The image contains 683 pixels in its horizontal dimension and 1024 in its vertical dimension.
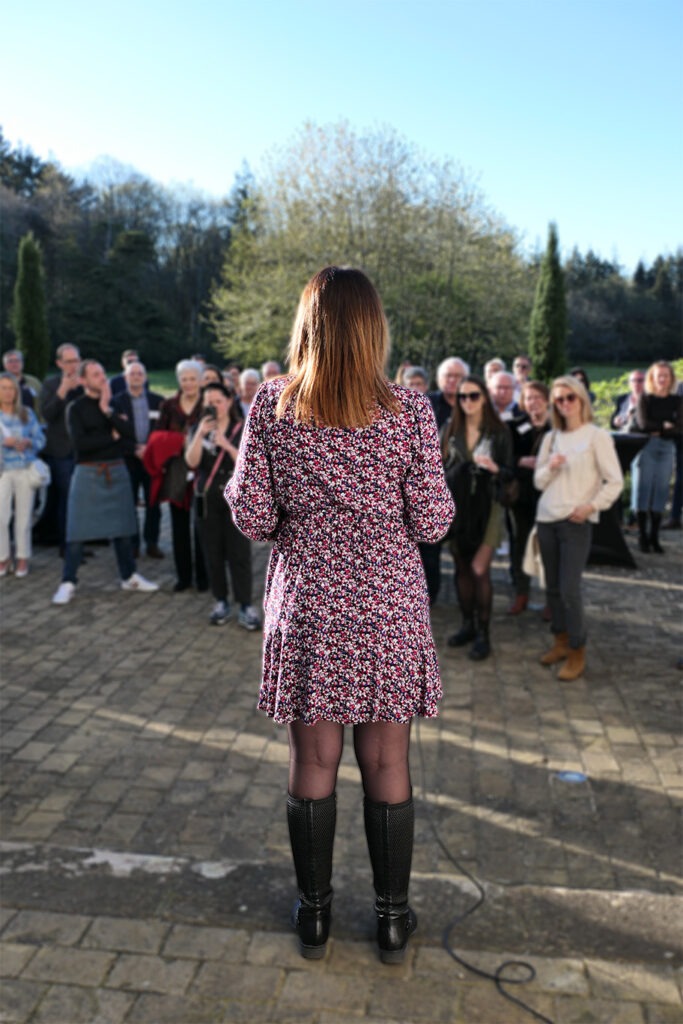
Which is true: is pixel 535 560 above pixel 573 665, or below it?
above

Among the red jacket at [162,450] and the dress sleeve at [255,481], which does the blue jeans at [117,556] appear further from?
the dress sleeve at [255,481]

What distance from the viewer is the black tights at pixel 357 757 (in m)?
2.88

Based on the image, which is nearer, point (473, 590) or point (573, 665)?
point (573, 665)

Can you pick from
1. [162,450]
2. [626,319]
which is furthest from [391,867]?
[626,319]

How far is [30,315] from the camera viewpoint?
27.6m

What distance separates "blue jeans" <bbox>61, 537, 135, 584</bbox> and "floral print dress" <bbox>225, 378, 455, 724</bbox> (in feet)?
19.5

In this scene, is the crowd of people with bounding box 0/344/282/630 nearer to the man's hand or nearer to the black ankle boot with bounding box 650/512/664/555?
the man's hand


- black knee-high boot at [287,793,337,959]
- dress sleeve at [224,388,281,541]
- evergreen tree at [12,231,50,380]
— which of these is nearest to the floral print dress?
dress sleeve at [224,388,281,541]

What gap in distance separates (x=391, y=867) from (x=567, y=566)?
366 centimetres

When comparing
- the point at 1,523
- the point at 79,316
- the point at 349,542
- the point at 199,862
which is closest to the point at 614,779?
the point at 199,862

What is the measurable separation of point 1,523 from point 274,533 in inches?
275

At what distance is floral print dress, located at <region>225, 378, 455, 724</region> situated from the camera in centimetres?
273

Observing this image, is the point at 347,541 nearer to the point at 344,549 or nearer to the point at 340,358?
the point at 344,549

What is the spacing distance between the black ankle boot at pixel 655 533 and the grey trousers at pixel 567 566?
4.61 metres
